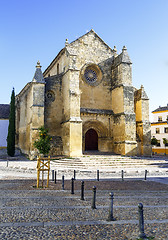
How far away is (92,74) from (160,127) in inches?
1092

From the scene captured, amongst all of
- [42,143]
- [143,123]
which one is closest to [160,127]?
[143,123]

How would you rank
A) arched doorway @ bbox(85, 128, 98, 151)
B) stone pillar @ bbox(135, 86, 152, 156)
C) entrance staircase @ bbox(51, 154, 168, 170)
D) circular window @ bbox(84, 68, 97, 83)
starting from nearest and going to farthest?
entrance staircase @ bbox(51, 154, 168, 170) < arched doorway @ bbox(85, 128, 98, 151) < circular window @ bbox(84, 68, 97, 83) < stone pillar @ bbox(135, 86, 152, 156)

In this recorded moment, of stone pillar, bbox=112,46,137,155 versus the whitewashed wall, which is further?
the whitewashed wall

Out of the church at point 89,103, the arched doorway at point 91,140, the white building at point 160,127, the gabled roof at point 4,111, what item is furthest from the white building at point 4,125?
the white building at point 160,127

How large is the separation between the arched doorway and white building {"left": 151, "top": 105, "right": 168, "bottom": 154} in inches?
984

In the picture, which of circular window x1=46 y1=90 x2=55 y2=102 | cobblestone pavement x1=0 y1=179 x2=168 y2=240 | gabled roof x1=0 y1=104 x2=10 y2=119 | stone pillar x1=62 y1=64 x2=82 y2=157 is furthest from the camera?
gabled roof x1=0 y1=104 x2=10 y2=119

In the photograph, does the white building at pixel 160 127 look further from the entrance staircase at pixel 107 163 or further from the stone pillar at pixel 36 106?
the stone pillar at pixel 36 106

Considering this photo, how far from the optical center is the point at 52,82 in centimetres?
2545

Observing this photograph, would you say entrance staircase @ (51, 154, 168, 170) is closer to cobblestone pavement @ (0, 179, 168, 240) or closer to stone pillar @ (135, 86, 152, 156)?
stone pillar @ (135, 86, 152, 156)

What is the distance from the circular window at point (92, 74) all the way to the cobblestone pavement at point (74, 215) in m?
18.5

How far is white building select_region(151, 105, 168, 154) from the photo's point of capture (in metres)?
46.9

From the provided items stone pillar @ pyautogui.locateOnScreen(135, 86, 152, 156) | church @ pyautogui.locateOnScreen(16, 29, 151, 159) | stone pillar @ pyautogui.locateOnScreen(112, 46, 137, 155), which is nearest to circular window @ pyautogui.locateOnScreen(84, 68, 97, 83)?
church @ pyautogui.locateOnScreen(16, 29, 151, 159)

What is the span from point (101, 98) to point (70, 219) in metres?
21.8

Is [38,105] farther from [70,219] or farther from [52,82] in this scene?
[70,219]
